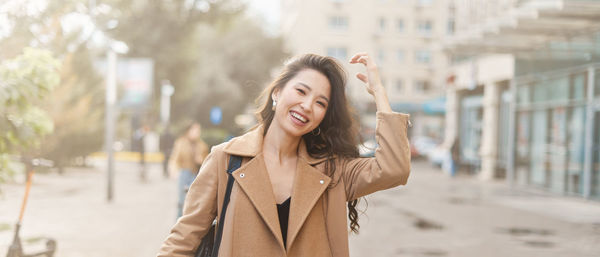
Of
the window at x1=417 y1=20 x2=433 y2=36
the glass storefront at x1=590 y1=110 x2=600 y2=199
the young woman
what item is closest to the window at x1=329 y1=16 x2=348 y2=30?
the window at x1=417 y1=20 x2=433 y2=36

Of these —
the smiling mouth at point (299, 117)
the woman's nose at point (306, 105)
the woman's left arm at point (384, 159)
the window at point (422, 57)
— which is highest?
the window at point (422, 57)

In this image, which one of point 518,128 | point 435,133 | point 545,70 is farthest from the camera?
point 435,133

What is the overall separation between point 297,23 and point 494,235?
51.4 metres

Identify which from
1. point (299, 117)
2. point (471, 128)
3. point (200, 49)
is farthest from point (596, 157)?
point (200, 49)

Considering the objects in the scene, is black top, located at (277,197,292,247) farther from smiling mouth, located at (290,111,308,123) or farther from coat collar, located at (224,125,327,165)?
smiling mouth, located at (290,111,308,123)

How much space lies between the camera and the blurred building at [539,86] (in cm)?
1544

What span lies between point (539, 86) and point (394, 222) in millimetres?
9642

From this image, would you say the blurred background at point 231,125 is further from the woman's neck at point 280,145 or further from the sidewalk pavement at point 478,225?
the woman's neck at point 280,145

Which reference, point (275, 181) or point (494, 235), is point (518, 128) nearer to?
point (494, 235)

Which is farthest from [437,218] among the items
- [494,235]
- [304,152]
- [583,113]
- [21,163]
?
[304,152]

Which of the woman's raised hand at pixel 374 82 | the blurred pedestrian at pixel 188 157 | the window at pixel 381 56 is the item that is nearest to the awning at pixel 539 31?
the blurred pedestrian at pixel 188 157

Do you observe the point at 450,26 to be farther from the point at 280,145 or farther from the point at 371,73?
the point at 280,145

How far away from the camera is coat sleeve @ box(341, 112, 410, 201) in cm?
270

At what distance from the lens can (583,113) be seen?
16.2 m
